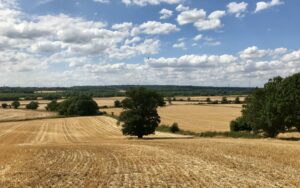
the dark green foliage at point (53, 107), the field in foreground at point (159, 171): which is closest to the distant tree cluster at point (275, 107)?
the field in foreground at point (159, 171)

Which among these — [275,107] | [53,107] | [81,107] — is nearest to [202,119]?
[275,107]

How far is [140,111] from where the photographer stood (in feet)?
225

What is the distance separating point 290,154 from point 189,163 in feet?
33.1

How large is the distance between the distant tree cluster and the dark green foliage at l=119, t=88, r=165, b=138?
15728 millimetres

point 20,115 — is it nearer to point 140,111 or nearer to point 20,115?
point 20,115

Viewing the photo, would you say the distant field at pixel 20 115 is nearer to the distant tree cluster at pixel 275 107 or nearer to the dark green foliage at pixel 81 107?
the dark green foliage at pixel 81 107

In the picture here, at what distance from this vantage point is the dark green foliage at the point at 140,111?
68.2m

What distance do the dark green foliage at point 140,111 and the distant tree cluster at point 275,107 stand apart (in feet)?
51.6

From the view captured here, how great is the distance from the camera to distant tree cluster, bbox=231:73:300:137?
186ft

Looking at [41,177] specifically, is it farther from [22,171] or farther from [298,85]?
[298,85]

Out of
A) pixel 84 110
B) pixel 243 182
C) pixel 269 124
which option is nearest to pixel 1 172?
pixel 243 182

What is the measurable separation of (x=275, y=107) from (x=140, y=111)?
22.7 metres

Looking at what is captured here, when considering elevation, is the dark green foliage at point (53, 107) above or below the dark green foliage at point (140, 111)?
below

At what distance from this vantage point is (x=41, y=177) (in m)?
19.4
